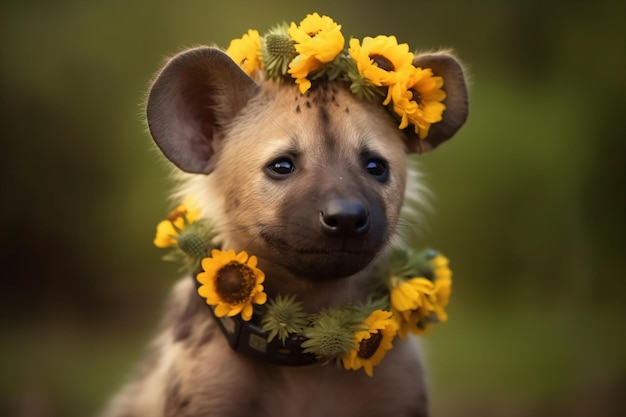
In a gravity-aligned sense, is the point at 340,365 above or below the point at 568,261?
above

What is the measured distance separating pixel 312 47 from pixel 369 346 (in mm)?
Answer: 1116

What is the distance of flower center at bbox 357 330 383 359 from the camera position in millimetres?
3223

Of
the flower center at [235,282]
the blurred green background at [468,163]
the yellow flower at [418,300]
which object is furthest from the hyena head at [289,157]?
the blurred green background at [468,163]

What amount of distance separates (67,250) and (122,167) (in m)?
0.78

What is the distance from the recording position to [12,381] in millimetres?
6320

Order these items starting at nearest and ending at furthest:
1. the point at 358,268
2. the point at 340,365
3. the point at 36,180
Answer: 1. the point at 358,268
2. the point at 340,365
3. the point at 36,180

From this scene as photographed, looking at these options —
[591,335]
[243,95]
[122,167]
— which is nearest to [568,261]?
[591,335]

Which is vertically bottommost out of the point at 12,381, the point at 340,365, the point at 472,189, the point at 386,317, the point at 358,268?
the point at 12,381

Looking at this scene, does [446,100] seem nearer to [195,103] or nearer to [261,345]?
[195,103]

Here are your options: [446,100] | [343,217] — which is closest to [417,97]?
[446,100]

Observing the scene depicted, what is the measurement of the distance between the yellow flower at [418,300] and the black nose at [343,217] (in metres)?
0.52

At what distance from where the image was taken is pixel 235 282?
3172 mm

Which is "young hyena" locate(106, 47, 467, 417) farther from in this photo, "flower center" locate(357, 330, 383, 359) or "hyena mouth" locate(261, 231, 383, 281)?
"flower center" locate(357, 330, 383, 359)

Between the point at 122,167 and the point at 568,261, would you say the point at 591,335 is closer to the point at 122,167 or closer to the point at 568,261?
the point at 568,261
